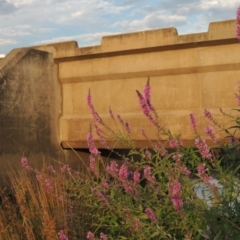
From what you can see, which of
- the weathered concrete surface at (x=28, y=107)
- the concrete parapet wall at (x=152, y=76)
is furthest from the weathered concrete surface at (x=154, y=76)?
the weathered concrete surface at (x=28, y=107)

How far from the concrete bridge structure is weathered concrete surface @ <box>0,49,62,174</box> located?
0.01 m

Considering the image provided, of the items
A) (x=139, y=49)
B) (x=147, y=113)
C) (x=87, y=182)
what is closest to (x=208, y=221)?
(x=147, y=113)

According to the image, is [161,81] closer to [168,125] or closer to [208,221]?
[168,125]

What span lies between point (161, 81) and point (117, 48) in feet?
2.67

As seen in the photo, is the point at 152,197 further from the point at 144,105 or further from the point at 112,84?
the point at 112,84

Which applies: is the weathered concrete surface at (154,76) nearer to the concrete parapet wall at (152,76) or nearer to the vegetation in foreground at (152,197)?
the concrete parapet wall at (152,76)

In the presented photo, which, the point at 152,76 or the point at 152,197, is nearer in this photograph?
the point at 152,197

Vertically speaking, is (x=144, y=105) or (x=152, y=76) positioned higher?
(x=152, y=76)

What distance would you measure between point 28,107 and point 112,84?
1.27 meters

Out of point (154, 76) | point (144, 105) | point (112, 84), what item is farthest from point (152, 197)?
point (112, 84)

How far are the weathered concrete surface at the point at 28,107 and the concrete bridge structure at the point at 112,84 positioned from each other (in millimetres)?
14

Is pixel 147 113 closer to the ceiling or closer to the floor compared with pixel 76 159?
closer to the ceiling

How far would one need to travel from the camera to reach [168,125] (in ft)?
24.3

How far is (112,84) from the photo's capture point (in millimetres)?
8062
